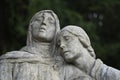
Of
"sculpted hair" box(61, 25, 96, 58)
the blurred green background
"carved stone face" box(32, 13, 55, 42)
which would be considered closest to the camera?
"sculpted hair" box(61, 25, 96, 58)

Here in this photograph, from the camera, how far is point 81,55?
10039 millimetres

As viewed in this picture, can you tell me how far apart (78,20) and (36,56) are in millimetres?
9852

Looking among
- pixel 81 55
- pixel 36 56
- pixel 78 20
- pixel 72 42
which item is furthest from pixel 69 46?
pixel 78 20

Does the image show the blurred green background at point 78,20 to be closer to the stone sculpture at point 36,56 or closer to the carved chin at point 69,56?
the stone sculpture at point 36,56

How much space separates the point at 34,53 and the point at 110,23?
11911 mm

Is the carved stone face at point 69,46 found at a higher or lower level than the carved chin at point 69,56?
higher

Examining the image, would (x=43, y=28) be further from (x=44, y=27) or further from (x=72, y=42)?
(x=72, y=42)

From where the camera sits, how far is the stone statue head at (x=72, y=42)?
10.0m

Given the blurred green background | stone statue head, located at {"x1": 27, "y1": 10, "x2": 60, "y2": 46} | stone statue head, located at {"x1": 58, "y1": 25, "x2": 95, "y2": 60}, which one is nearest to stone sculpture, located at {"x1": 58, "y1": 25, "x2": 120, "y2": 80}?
stone statue head, located at {"x1": 58, "y1": 25, "x2": 95, "y2": 60}

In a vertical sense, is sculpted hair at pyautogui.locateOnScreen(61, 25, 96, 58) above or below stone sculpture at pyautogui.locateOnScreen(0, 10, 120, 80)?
above

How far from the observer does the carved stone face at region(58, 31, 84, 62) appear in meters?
10.0

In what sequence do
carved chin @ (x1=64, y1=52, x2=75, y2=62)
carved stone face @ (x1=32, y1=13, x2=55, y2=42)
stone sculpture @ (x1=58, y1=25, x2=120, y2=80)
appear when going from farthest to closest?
carved stone face @ (x1=32, y1=13, x2=55, y2=42) < carved chin @ (x1=64, y1=52, x2=75, y2=62) < stone sculpture @ (x1=58, y1=25, x2=120, y2=80)

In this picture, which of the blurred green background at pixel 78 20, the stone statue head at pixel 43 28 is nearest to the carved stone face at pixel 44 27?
the stone statue head at pixel 43 28

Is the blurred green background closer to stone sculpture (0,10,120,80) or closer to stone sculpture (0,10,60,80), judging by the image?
stone sculpture (0,10,60,80)
